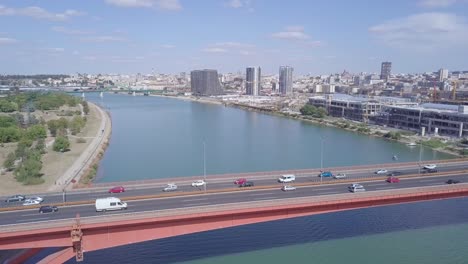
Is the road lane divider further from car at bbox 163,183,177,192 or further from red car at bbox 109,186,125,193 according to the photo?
red car at bbox 109,186,125,193

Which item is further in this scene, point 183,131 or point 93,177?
point 183,131

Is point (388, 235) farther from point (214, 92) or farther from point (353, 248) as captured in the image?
point (214, 92)

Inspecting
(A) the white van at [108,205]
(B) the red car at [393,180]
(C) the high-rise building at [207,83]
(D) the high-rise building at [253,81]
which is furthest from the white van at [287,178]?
(C) the high-rise building at [207,83]

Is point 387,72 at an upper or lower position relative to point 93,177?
upper

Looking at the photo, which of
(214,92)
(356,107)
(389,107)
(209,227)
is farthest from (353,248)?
(214,92)

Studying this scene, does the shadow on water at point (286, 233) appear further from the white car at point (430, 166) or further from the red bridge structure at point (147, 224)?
the red bridge structure at point (147, 224)

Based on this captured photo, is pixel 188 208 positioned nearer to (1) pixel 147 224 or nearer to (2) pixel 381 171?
(1) pixel 147 224

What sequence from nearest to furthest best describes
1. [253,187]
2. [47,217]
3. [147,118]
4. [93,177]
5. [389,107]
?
[47,217], [253,187], [93,177], [389,107], [147,118]

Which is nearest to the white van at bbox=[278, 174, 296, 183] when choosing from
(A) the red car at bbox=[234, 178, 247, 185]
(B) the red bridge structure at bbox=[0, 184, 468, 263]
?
(A) the red car at bbox=[234, 178, 247, 185]
